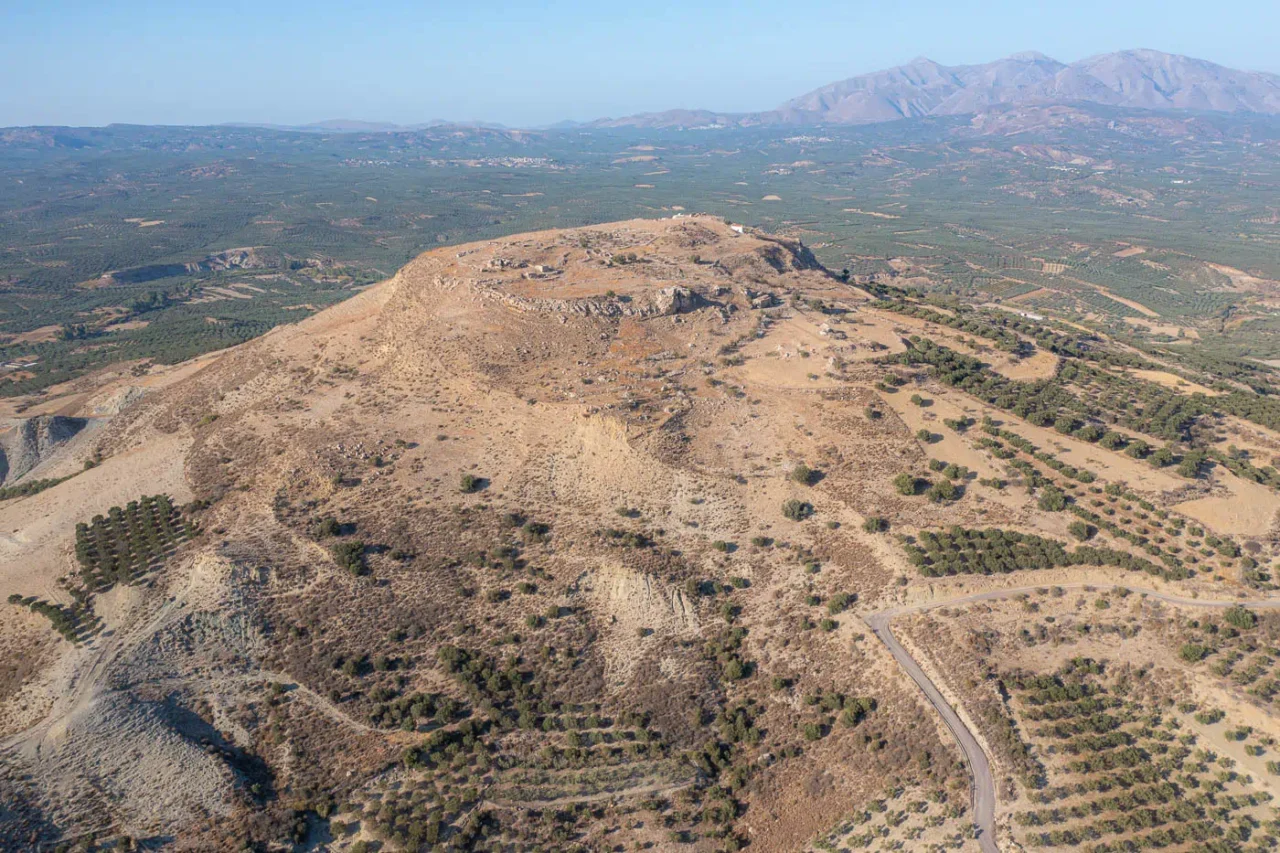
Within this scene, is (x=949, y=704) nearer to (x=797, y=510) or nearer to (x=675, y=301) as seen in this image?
(x=797, y=510)

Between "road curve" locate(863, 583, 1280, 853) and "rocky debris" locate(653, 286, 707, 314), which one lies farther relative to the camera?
"rocky debris" locate(653, 286, 707, 314)

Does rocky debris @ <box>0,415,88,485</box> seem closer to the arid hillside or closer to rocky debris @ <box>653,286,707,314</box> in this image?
the arid hillside

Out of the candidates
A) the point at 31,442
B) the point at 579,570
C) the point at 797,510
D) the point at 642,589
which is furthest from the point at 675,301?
the point at 31,442

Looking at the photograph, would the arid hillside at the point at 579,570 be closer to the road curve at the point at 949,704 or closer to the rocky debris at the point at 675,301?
the rocky debris at the point at 675,301

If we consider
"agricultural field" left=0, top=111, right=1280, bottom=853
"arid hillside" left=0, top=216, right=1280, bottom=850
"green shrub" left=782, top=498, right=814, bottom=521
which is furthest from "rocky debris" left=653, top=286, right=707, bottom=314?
"green shrub" left=782, top=498, right=814, bottom=521

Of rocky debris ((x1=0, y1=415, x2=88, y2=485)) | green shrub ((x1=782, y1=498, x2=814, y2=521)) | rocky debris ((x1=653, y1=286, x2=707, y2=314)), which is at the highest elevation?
rocky debris ((x1=653, y1=286, x2=707, y2=314))

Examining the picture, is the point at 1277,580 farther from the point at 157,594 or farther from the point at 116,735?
the point at 157,594

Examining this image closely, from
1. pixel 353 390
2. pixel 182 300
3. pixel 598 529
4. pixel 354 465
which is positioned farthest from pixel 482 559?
pixel 182 300
